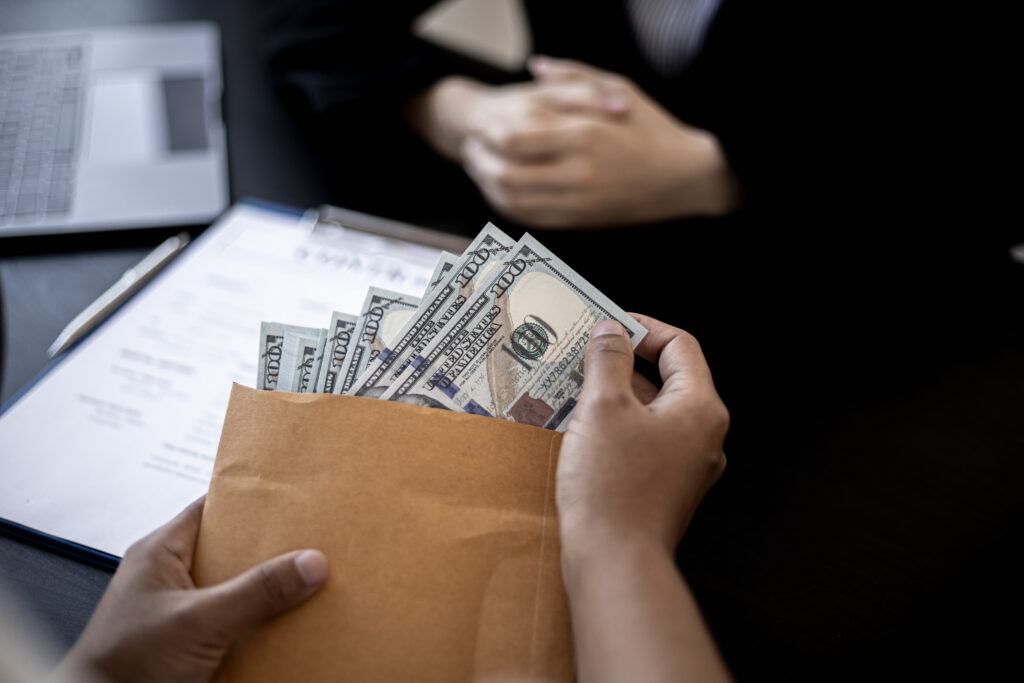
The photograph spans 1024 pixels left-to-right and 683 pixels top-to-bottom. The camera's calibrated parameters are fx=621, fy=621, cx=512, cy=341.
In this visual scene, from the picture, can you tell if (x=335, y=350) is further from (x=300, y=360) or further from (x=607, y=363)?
(x=607, y=363)

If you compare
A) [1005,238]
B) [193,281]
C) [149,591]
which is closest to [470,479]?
[149,591]

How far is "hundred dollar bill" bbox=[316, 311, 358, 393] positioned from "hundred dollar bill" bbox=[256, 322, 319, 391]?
20 mm

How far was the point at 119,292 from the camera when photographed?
65 centimetres

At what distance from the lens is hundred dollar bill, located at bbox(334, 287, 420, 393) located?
1.33 feet

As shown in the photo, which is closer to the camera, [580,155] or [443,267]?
[443,267]

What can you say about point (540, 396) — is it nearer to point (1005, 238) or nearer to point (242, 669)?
point (242, 669)

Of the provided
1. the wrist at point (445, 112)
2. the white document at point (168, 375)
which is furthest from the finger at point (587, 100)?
the white document at point (168, 375)

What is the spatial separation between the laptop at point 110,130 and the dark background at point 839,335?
0.03m

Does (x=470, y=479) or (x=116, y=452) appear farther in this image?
(x=116, y=452)

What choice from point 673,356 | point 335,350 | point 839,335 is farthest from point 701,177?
point 335,350

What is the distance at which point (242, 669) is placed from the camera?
1.15ft

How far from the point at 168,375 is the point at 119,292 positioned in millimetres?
141

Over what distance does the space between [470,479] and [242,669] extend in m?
0.16

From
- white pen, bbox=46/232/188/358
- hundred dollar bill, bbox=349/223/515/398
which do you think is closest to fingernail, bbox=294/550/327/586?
hundred dollar bill, bbox=349/223/515/398
